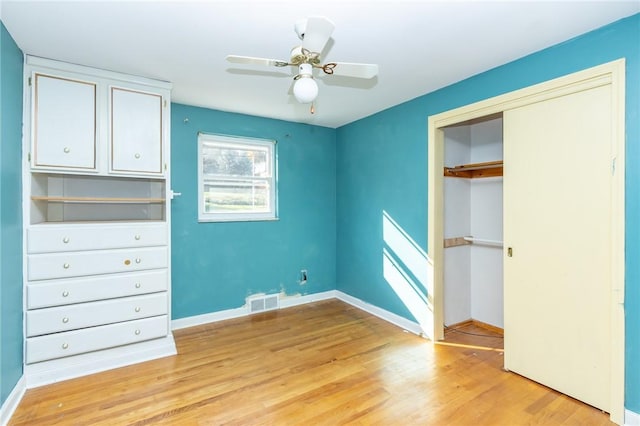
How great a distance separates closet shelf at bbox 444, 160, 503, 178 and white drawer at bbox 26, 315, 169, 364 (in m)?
3.20

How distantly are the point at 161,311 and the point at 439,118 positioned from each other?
3.17 meters

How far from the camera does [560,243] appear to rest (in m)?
2.26

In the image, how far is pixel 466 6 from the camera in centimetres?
181

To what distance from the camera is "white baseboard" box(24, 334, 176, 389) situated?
239cm

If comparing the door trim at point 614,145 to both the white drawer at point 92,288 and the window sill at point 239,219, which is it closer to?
the window sill at point 239,219

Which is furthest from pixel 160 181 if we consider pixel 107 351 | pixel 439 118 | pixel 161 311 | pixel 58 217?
pixel 439 118

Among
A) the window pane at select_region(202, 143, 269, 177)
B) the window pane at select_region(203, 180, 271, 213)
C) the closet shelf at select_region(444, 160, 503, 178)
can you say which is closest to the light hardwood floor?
the window pane at select_region(203, 180, 271, 213)

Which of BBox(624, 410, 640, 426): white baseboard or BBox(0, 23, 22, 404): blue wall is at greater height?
BBox(0, 23, 22, 404): blue wall

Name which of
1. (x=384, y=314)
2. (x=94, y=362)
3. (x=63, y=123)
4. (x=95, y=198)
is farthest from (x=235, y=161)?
(x=384, y=314)

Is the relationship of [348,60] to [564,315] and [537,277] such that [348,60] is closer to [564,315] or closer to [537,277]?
[537,277]

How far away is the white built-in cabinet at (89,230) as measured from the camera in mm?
2398

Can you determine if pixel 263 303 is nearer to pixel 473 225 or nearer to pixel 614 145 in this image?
pixel 473 225

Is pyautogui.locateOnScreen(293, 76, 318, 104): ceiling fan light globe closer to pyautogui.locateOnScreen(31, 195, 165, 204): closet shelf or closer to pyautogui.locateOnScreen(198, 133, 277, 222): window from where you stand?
pyautogui.locateOnScreen(31, 195, 165, 204): closet shelf

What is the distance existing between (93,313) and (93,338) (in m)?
0.20
